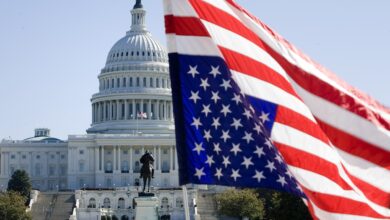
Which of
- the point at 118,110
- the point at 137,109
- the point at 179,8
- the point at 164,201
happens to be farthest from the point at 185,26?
the point at 118,110

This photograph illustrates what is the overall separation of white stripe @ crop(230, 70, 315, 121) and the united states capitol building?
131 metres

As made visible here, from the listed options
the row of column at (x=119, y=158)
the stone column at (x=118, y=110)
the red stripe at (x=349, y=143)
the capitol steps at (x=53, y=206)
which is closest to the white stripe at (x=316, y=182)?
the red stripe at (x=349, y=143)

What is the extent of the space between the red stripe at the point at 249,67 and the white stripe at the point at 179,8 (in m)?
0.66

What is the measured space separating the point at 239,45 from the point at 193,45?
65cm

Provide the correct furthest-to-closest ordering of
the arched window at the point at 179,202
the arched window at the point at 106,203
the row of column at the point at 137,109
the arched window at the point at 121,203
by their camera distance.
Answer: the row of column at the point at 137,109 < the arched window at the point at 121,203 < the arched window at the point at 106,203 < the arched window at the point at 179,202

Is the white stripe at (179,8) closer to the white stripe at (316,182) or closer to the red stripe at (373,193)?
the white stripe at (316,182)

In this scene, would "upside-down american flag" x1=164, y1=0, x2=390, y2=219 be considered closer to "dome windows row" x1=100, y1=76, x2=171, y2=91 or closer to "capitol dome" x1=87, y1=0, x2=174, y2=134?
"capitol dome" x1=87, y1=0, x2=174, y2=134

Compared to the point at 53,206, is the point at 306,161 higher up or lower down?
lower down

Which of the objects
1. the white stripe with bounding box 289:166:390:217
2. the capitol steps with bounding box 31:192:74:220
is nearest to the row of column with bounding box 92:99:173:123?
the capitol steps with bounding box 31:192:74:220

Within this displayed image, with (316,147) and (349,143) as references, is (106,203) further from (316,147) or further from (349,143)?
(316,147)

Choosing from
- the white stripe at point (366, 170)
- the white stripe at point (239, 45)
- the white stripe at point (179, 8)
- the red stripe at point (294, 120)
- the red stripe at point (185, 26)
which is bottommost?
the white stripe at point (366, 170)

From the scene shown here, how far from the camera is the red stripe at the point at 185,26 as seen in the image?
50.1 feet

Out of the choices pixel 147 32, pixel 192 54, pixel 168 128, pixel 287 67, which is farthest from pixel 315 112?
pixel 147 32

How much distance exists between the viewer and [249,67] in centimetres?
1522
